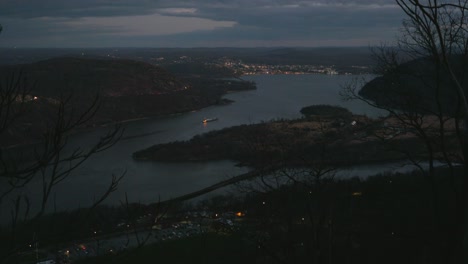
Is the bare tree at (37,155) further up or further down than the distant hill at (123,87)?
further up

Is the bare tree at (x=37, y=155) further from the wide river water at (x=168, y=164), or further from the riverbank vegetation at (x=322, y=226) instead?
the wide river water at (x=168, y=164)

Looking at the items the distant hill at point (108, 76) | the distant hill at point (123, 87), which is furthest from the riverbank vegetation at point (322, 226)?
the distant hill at point (108, 76)

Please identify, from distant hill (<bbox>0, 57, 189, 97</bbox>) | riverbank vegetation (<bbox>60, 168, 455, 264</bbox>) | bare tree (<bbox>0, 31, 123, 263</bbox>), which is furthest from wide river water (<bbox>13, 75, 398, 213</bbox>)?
distant hill (<bbox>0, 57, 189, 97</bbox>)

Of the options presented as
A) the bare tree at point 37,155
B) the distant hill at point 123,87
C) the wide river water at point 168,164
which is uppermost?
the bare tree at point 37,155

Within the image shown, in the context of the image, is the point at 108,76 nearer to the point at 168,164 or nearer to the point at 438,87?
the point at 168,164

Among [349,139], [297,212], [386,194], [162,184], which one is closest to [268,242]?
[297,212]

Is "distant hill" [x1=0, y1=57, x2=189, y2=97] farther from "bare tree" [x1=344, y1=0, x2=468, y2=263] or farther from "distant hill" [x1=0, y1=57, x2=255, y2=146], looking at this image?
"bare tree" [x1=344, y1=0, x2=468, y2=263]

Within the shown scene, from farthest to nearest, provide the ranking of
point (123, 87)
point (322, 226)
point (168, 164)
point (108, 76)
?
point (108, 76), point (123, 87), point (168, 164), point (322, 226)

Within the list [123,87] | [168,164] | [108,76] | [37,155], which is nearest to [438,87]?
[37,155]

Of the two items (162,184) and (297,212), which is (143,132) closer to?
(162,184)
